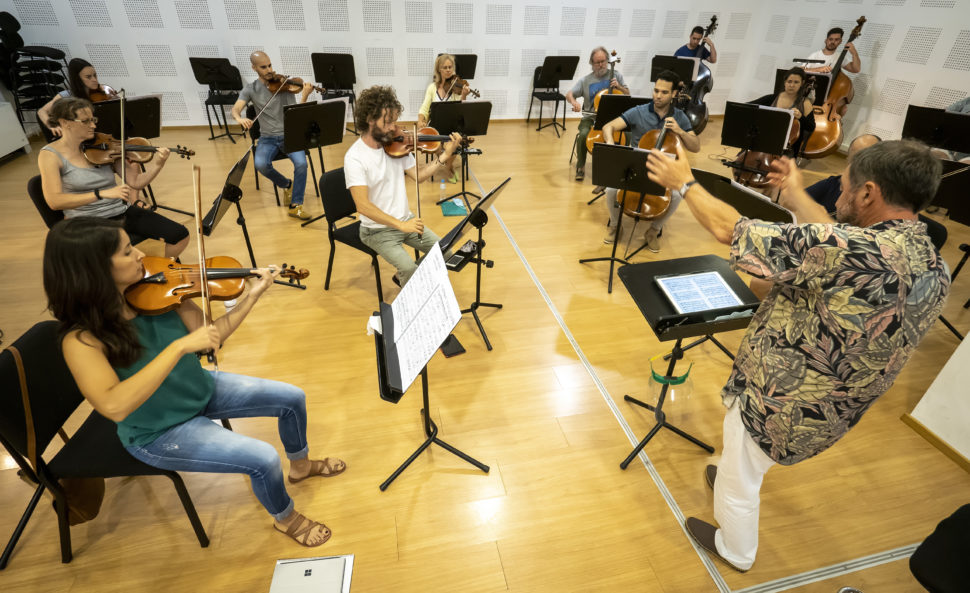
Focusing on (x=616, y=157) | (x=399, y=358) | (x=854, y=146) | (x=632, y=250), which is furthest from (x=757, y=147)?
(x=399, y=358)

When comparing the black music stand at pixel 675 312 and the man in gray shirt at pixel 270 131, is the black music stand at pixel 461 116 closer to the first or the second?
the man in gray shirt at pixel 270 131

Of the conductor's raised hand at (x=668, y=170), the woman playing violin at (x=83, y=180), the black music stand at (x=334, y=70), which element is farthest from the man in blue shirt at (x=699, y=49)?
the woman playing violin at (x=83, y=180)

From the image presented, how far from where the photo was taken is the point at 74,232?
57.8 inches

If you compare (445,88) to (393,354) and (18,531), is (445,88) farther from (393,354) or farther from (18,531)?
(18,531)

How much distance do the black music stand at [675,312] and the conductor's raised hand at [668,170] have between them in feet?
2.03

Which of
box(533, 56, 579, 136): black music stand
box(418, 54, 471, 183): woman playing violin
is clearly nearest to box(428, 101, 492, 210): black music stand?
box(418, 54, 471, 183): woman playing violin

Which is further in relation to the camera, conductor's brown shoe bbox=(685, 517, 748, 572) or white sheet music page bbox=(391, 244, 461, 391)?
A: conductor's brown shoe bbox=(685, 517, 748, 572)

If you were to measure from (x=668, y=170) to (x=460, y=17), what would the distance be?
7018mm

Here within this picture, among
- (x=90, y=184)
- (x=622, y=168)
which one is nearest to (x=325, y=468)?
(x=90, y=184)

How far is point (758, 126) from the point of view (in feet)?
13.6

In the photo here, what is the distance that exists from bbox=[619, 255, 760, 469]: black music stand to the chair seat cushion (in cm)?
204

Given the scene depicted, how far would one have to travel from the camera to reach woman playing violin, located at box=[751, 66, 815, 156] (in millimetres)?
4910

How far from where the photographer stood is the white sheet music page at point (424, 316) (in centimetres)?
171

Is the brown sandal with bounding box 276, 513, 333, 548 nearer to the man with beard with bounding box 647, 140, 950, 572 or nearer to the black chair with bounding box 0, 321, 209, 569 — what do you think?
the black chair with bounding box 0, 321, 209, 569
